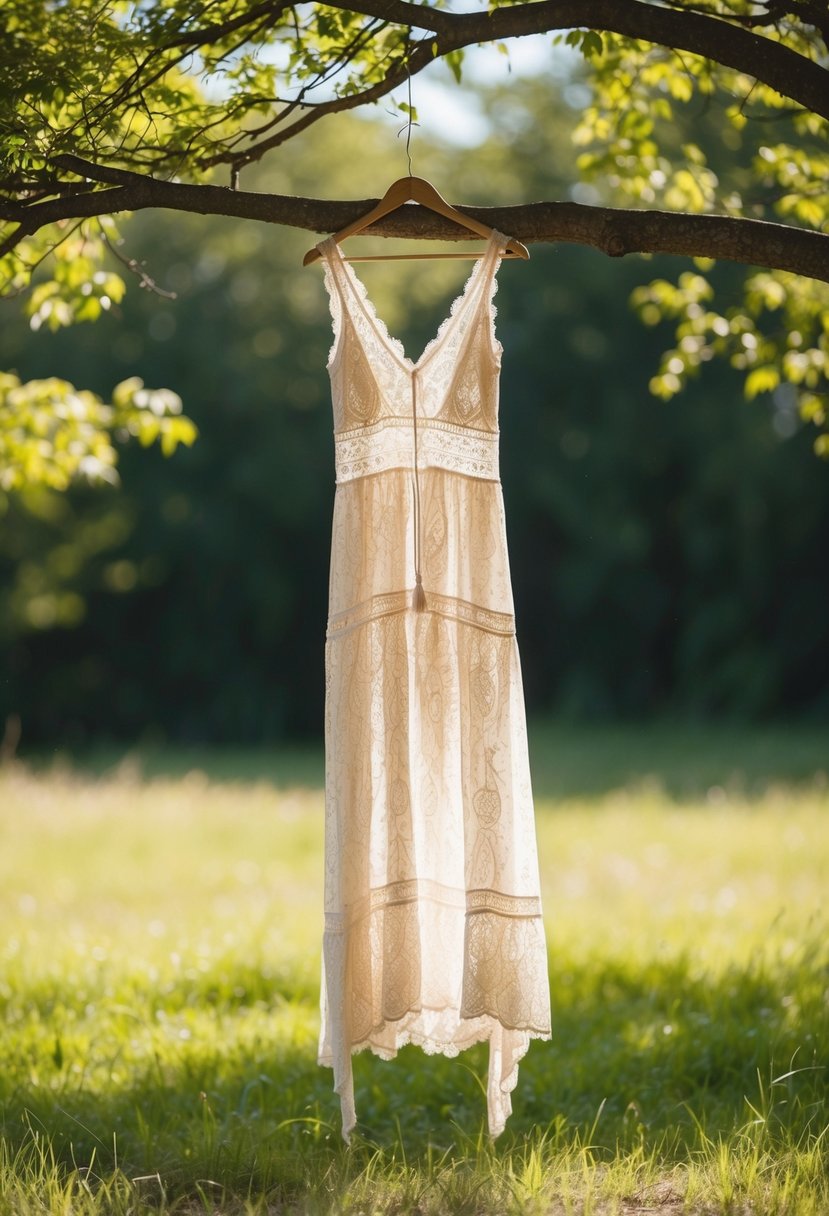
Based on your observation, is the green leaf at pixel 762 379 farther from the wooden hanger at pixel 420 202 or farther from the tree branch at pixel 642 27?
the wooden hanger at pixel 420 202

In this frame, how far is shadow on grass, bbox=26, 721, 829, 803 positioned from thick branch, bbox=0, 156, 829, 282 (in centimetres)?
946

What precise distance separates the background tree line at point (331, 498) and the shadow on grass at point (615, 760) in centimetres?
195

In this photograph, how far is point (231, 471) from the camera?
2181 cm

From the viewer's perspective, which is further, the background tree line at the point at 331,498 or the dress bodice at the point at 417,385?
the background tree line at the point at 331,498

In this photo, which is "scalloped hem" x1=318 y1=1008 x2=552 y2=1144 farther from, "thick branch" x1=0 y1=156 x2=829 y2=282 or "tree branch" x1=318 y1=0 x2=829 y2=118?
"tree branch" x1=318 y1=0 x2=829 y2=118

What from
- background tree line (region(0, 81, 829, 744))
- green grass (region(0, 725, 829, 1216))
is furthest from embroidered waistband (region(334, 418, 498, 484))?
background tree line (region(0, 81, 829, 744))

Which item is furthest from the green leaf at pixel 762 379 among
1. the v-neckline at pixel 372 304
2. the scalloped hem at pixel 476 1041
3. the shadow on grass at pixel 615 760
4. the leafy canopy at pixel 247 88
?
the shadow on grass at pixel 615 760

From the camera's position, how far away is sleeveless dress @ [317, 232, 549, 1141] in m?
2.84

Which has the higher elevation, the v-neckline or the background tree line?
the background tree line

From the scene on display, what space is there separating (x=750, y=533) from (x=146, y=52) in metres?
18.6

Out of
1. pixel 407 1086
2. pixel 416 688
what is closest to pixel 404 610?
pixel 416 688

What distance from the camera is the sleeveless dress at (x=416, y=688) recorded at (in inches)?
112

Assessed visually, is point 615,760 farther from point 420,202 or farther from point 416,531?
point 420,202

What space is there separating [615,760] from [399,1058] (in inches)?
483
